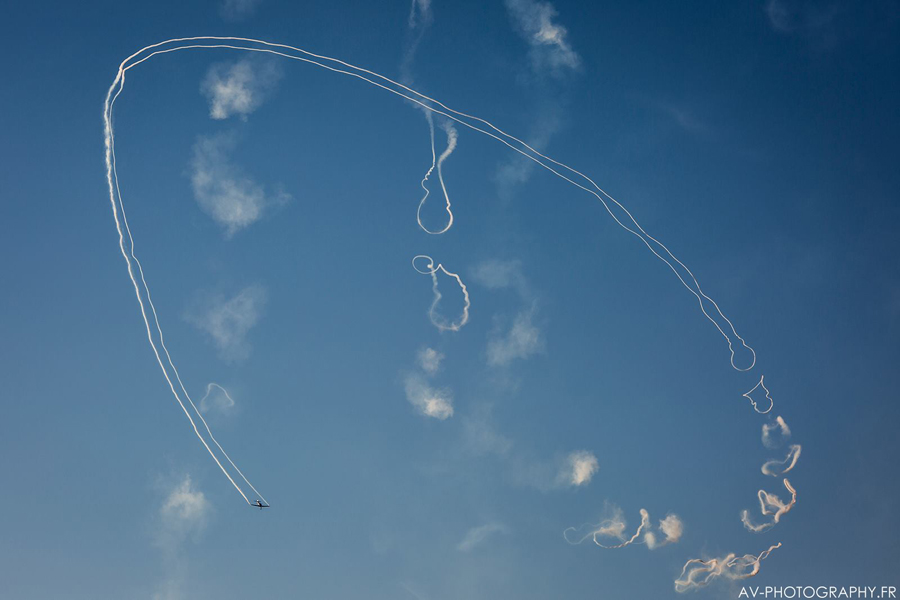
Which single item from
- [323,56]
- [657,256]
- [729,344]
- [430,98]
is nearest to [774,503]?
[729,344]

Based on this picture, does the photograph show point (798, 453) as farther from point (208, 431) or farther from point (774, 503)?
point (208, 431)

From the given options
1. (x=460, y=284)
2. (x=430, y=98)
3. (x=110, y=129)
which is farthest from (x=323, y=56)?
(x=460, y=284)

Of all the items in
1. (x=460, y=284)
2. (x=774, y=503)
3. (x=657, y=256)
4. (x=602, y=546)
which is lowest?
(x=602, y=546)

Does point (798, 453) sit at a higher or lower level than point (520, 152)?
lower

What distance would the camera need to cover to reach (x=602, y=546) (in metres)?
25.6

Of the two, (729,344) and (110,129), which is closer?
(110,129)

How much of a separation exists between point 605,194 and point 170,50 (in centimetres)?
1575

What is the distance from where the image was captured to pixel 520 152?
82.1 feet

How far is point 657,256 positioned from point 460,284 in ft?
24.0

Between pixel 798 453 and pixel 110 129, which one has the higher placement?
pixel 110 129

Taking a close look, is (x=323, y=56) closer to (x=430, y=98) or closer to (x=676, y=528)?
(x=430, y=98)

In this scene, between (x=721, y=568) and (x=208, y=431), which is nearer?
(x=208, y=431)

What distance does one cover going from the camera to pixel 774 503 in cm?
2627

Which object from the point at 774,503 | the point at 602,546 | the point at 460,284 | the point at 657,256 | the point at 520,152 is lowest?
the point at 602,546
